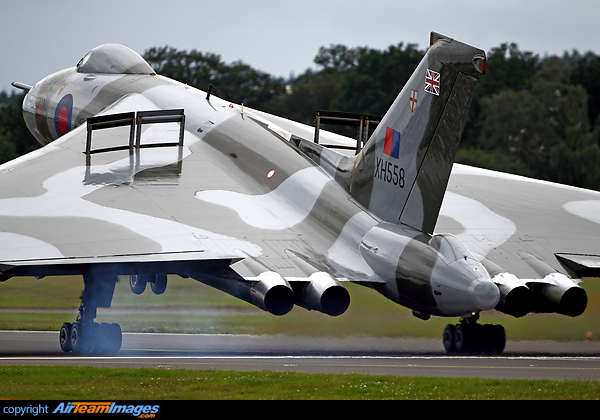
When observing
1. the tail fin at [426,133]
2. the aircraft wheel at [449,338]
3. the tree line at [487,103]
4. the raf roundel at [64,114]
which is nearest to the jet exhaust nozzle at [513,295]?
the tail fin at [426,133]

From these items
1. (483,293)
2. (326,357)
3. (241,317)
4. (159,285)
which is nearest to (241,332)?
(241,317)

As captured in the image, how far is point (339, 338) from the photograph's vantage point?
1623 cm

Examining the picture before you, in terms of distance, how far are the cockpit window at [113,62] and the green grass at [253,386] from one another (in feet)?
38.9

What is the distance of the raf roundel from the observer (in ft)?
74.2

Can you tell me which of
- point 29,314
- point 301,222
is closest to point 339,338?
point 301,222

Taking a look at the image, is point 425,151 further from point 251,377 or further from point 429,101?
point 251,377

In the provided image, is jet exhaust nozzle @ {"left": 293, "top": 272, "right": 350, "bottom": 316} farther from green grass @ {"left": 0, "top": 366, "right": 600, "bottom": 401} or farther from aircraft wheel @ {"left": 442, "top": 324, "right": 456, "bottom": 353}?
aircraft wheel @ {"left": 442, "top": 324, "right": 456, "bottom": 353}

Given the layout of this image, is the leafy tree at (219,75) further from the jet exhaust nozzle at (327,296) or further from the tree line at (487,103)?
the jet exhaust nozzle at (327,296)

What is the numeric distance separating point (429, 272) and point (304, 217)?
10.5ft

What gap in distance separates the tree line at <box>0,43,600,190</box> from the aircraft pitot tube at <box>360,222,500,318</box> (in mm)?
38665

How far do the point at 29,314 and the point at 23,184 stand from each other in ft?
17.7

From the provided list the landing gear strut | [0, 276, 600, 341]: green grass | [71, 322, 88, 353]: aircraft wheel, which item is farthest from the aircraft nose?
[71, 322, 88, 353]: aircraft wheel

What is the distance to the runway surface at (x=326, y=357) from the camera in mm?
13289

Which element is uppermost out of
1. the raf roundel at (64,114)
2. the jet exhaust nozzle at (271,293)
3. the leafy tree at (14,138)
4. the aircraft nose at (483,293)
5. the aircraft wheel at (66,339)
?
the raf roundel at (64,114)
